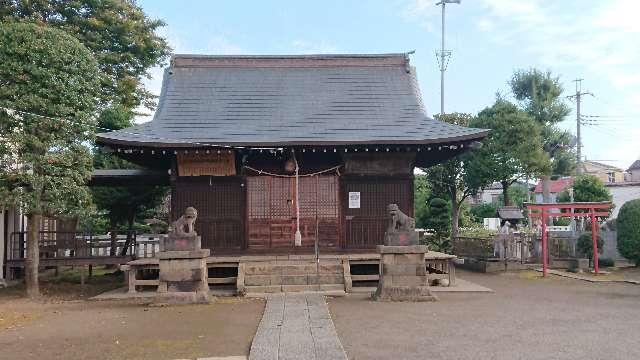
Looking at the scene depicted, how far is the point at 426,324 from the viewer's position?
8.59 metres

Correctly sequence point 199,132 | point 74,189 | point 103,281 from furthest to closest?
point 103,281, point 199,132, point 74,189

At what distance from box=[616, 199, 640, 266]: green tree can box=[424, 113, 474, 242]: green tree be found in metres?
6.97

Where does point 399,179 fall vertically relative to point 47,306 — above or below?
above

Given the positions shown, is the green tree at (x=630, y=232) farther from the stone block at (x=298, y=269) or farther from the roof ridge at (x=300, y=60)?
the stone block at (x=298, y=269)

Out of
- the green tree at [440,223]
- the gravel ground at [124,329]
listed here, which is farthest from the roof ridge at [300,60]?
the gravel ground at [124,329]

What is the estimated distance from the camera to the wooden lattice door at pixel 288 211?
14727 millimetres

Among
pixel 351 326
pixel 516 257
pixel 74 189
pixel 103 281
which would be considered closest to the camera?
pixel 351 326

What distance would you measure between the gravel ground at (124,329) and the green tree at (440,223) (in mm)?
12763

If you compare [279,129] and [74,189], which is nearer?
[74,189]

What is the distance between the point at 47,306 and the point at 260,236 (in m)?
5.51

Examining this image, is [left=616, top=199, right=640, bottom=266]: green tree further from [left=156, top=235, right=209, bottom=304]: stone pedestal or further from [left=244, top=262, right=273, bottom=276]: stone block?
[left=156, top=235, right=209, bottom=304]: stone pedestal

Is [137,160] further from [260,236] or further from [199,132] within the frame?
[260,236]

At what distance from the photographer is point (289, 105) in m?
16.2

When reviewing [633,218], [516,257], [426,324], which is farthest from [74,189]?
[633,218]
